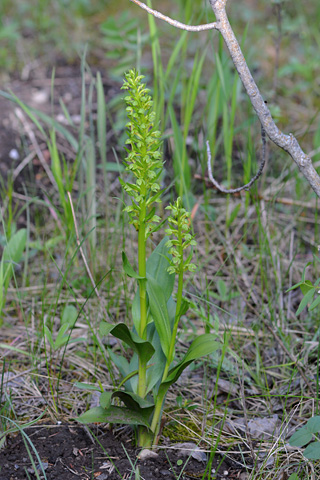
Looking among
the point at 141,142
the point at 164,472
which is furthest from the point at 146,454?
the point at 141,142

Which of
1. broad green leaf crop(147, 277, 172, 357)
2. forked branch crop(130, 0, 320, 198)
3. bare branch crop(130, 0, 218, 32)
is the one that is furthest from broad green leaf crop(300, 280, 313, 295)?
bare branch crop(130, 0, 218, 32)

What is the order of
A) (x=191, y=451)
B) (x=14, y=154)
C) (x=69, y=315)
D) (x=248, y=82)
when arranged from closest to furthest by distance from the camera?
(x=248, y=82), (x=191, y=451), (x=69, y=315), (x=14, y=154)

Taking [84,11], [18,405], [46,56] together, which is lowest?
[18,405]

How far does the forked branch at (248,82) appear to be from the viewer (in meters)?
1.24

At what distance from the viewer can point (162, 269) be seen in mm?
1381

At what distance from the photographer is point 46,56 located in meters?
3.49

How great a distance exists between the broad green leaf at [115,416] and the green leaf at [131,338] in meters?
0.14

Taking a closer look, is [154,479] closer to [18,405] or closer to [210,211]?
[18,405]

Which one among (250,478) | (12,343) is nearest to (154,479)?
(250,478)

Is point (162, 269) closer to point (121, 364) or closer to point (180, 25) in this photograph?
point (121, 364)

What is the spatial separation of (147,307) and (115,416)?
0.28 meters

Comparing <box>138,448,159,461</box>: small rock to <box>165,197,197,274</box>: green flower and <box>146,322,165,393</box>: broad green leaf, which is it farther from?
<box>165,197,197,274</box>: green flower

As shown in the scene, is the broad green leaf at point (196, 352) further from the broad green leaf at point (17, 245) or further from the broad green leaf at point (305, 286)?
the broad green leaf at point (17, 245)

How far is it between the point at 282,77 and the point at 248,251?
182cm
